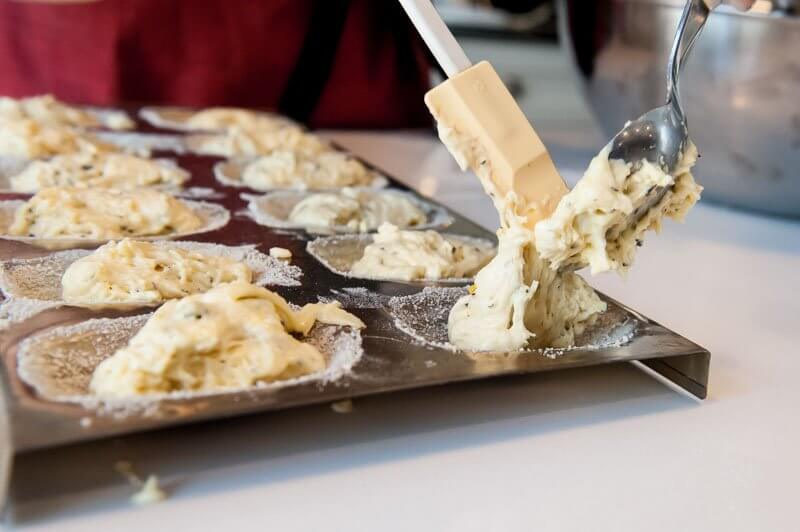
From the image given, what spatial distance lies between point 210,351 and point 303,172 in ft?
3.29

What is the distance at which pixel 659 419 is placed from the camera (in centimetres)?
95

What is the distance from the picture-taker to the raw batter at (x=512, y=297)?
3.27 feet

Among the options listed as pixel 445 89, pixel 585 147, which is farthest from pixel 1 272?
pixel 585 147

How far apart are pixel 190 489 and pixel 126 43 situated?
89.9 inches

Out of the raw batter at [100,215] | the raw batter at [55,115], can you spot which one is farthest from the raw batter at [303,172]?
the raw batter at [55,115]

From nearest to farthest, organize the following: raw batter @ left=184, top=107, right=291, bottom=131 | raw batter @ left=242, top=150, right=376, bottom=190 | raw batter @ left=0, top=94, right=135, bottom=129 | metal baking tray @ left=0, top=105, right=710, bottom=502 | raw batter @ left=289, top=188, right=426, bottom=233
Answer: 1. metal baking tray @ left=0, top=105, right=710, bottom=502
2. raw batter @ left=289, top=188, right=426, bottom=233
3. raw batter @ left=242, top=150, right=376, bottom=190
4. raw batter @ left=0, top=94, right=135, bottom=129
5. raw batter @ left=184, top=107, right=291, bottom=131

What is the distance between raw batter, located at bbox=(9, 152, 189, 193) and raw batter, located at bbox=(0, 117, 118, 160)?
6cm

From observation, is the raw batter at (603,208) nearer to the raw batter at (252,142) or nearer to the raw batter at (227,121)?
the raw batter at (252,142)

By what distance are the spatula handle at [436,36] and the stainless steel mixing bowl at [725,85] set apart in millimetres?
792

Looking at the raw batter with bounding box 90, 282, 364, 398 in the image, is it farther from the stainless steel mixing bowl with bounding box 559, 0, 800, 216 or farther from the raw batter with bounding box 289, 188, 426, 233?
the stainless steel mixing bowl with bounding box 559, 0, 800, 216

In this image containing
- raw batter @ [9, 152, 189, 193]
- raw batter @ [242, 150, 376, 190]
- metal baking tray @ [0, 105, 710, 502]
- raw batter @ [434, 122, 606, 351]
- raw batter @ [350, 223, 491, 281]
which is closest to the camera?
metal baking tray @ [0, 105, 710, 502]

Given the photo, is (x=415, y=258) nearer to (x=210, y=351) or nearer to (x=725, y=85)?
(x=210, y=351)

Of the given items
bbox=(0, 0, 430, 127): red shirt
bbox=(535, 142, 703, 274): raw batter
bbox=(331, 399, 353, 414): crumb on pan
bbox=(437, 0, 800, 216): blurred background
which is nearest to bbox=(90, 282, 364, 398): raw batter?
bbox=(331, 399, 353, 414): crumb on pan

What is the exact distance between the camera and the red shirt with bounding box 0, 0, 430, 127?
8.86 ft
